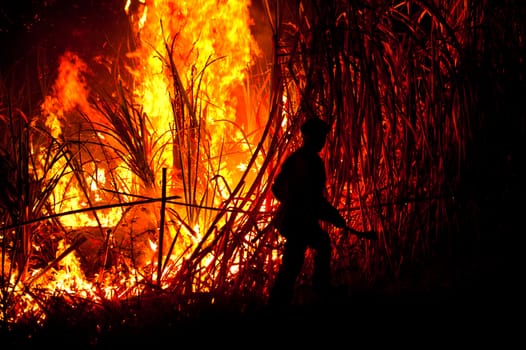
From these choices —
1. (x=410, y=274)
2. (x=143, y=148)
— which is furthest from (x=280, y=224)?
(x=143, y=148)

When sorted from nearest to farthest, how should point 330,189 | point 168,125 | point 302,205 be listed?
point 302,205 < point 330,189 < point 168,125

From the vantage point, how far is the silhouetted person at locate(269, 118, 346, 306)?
10.0 feet

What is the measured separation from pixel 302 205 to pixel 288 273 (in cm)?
44

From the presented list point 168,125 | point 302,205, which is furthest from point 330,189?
point 168,125

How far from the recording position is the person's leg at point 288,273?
3125 mm

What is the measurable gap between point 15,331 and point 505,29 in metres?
4.61

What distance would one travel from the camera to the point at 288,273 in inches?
124

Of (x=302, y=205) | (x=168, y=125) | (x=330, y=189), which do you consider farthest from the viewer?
(x=168, y=125)

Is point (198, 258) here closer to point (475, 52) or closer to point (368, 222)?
point (368, 222)

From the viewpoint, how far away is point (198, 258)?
3.64 m

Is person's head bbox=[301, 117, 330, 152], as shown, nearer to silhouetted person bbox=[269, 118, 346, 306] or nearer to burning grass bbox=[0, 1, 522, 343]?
silhouetted person bbox=[269, 118, 346, 306]

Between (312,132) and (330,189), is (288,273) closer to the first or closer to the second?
(312,132)

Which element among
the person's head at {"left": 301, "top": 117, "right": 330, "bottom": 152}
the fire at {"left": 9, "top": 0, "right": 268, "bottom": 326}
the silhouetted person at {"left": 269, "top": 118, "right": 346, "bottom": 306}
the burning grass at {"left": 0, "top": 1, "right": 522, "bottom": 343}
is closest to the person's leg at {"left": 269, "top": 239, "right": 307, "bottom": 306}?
the silhouetted person at {"left": 269, "top": 118, "right": 346, "bottom": 306}

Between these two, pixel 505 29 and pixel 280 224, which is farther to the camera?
pixel 505 29
